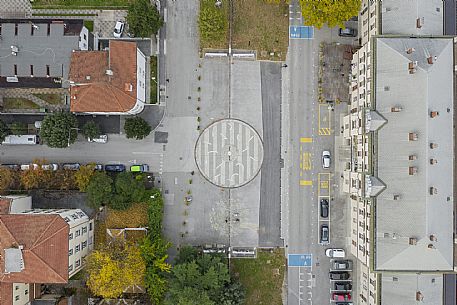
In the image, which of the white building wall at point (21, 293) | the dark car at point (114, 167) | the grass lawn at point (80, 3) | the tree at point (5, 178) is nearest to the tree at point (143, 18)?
the grass lawn at point (80, 3)

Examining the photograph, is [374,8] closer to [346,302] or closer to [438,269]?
[438,269]

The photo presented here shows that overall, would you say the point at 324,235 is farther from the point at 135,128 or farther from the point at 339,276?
the point at 135,128

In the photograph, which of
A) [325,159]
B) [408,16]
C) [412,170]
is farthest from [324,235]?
[408,16]

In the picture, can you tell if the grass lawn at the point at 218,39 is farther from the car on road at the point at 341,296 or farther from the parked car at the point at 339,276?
the car on road at the point at 341,296

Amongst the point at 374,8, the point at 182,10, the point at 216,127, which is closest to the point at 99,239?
the point at 216,127

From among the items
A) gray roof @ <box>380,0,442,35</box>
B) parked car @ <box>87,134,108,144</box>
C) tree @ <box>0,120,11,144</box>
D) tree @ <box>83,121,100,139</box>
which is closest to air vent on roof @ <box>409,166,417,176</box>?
gray roof @ <box>380,0,442,35</box>

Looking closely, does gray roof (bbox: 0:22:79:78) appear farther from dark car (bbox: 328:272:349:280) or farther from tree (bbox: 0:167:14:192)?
dark car (bbox: 328:272:349:280)

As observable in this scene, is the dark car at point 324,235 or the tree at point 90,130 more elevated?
the tree at point 90,130

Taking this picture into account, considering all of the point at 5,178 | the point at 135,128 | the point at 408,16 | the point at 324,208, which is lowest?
the point at 324,208
